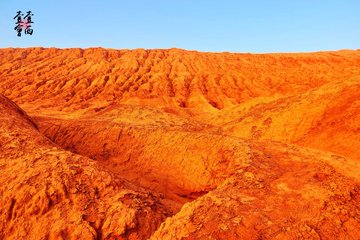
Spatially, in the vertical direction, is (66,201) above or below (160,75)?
below

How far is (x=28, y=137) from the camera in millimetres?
7738

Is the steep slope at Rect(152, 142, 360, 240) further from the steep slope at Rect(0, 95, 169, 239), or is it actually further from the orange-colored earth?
the steep slope at Rect(0, 95, 169, 239)

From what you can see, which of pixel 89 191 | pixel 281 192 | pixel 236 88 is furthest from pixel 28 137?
pixel 236 88

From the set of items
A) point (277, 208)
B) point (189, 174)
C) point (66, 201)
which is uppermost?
point (277, 208)

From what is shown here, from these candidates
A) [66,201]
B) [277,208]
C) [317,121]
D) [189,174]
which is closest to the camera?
[277,208]

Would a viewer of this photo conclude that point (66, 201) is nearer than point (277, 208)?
No

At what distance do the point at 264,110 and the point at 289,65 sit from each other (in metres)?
22.1

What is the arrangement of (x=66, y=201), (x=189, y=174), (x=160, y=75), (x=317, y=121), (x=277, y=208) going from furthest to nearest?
(x=160, y=75), (x=317, y=121), (x=189, y=174), (x=66, y=201), (x=277, y=208)

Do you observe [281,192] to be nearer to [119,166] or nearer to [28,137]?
[28,137]

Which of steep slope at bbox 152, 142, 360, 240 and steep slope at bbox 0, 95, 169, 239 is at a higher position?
steep slope at bbox 152, 142, 360, 240

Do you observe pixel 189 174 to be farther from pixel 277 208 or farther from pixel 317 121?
pixel 317 121

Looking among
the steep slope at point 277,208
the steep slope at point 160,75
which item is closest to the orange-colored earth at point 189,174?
the steep slope at point 277,208

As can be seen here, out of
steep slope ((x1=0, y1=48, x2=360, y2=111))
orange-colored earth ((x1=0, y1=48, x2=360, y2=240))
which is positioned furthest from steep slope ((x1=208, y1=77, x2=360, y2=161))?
steep slope ((x1=0, y1=48, x2=360, y2=111))

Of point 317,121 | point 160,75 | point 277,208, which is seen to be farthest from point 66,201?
point 160,75
